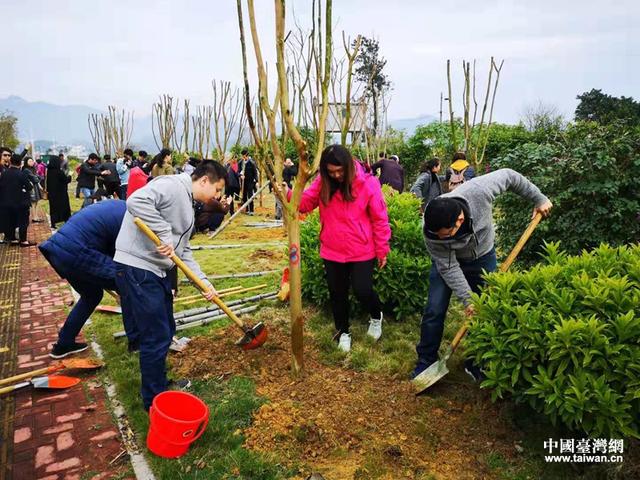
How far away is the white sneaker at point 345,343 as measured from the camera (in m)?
3.80

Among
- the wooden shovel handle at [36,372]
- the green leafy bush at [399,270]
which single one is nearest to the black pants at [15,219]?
the wooden shovel handle at [36,372]

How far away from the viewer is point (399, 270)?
4.27m

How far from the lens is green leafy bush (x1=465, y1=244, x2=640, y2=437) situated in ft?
6.54

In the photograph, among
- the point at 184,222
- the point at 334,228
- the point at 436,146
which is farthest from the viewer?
the point at 436,146

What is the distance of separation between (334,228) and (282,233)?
6.38m

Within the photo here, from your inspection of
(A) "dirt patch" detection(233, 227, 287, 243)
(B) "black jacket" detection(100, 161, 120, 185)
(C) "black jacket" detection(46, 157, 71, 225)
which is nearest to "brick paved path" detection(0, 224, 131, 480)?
(A) "dirt patch" detection(233, 227, 287, 243)

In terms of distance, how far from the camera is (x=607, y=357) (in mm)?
2039

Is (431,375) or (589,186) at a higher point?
(589,186)

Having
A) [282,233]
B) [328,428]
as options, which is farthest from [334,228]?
[282,233]

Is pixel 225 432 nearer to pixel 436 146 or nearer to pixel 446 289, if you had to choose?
pixel 446 289

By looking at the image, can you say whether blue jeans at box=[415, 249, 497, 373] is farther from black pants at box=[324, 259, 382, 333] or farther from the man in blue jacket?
the man in blue jacket

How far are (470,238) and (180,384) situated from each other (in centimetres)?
235

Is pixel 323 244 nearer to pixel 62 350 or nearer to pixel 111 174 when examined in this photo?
pixel 62 350

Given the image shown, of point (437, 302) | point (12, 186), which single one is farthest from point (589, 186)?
point (12, 186)
